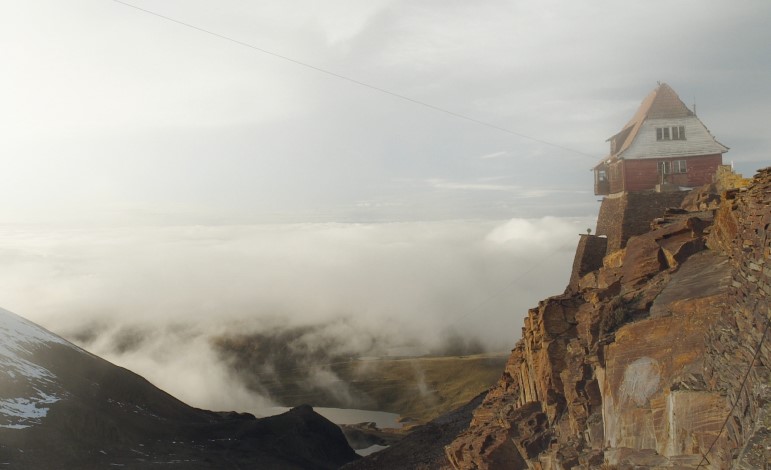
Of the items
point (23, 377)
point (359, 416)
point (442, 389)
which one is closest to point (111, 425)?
point (23, 377)

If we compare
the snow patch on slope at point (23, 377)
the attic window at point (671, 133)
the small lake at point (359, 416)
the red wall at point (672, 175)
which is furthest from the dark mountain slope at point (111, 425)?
the attic window at point (671, 133)

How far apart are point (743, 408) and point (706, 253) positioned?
12.7m

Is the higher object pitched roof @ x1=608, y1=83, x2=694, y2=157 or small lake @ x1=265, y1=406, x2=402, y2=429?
pitched roof @ x1=608, y1=83, x2=694, y2=157

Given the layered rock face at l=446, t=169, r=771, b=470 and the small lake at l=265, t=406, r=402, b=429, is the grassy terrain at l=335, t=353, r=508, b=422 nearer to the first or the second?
the small lake at l=265, t=406, r=402, b=429

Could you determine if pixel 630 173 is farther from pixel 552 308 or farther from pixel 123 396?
pixel 123 396

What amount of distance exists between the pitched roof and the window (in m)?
3.26

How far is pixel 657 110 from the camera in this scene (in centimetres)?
5053

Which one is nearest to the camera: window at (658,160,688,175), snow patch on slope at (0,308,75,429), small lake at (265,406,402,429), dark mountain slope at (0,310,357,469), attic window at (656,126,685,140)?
window at (658,160,688,175)

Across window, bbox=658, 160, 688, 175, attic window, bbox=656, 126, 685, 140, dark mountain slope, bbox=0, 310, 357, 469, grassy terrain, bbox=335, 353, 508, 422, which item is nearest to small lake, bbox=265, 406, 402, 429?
grassy terrain, bbox=335, 353, 508, 422

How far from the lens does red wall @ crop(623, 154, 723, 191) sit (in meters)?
47.7

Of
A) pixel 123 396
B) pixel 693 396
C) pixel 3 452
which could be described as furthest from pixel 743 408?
pixel 123 396

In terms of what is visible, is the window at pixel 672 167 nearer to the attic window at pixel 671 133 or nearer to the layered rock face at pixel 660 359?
the attic window at pixel 671 133

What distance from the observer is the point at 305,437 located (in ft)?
342

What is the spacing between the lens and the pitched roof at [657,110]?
5006 centimetres
